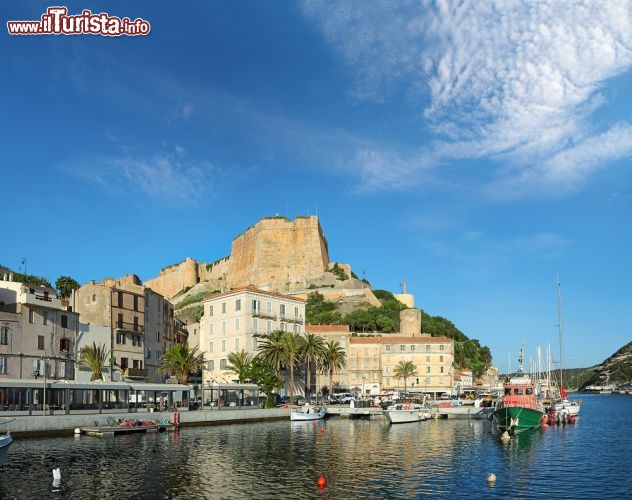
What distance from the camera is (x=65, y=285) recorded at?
332ft

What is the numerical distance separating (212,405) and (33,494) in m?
40.9

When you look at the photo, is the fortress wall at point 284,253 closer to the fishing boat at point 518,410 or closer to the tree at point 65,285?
the tree at point 65,285

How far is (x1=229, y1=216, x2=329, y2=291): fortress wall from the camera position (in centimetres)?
16838

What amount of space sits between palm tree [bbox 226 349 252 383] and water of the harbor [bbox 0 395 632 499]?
20.1 meters

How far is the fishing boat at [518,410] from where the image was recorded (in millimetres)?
52844

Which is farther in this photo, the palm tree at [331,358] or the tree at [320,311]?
the tree at [320,311]

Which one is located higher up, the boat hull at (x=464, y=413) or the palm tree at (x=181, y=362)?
the palm tree at (x=181, y=362)

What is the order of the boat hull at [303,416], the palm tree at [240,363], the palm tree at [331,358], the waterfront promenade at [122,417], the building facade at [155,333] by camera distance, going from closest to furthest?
the waterfront promenade at [122,417], the boat hull at [303,416], the palm tree at [240,363], the building facade at [155,333], the palm tree at [331,358]

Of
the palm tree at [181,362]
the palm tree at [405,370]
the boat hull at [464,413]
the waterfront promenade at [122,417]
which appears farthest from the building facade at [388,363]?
the waterfront promenade at [122,417]

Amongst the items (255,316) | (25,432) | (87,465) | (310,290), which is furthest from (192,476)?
(310,290)

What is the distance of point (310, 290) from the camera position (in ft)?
524

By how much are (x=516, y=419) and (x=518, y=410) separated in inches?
31.4

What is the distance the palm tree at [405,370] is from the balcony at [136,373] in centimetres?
4270

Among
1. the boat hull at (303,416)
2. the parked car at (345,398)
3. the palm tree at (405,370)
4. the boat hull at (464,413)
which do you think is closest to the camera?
the boat hull at (303,416)
